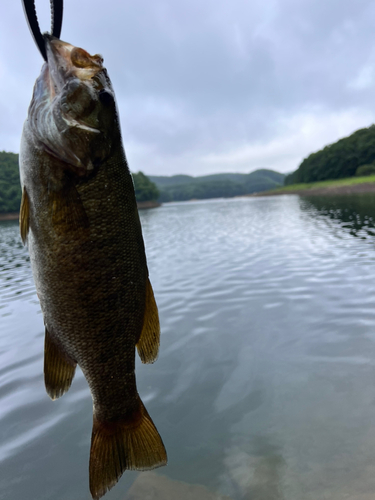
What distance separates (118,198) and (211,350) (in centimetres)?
473

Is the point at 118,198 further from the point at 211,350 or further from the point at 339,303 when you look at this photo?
the point at 339,303

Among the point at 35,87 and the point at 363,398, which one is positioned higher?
the point at 35,87

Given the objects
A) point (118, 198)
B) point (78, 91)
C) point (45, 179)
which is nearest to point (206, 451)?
point (118, 198)

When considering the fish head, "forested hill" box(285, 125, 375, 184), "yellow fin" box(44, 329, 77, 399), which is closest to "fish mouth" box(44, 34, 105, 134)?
the fish head

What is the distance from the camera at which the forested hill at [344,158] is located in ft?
319

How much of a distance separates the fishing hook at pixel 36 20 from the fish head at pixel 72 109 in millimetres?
47

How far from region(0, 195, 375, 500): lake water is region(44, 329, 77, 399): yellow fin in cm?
189

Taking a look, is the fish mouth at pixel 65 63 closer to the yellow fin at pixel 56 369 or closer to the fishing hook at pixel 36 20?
the fishing hook at pixel 36 20

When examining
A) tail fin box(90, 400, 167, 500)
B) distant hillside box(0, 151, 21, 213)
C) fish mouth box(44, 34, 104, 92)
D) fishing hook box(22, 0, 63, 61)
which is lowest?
tail fin box(90, 400, 167, 500)

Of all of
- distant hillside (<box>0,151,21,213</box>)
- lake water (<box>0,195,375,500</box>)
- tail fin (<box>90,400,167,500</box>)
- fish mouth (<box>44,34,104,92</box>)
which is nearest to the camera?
fish mouth (<box>44,34,104,92</box>)

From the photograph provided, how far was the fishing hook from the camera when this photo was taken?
1472 mm

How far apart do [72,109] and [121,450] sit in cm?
208

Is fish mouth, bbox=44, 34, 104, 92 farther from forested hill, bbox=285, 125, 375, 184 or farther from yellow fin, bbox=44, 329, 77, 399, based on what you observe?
forested hill, bbox=285, 125, 375, 184

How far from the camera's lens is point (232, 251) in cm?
1553
